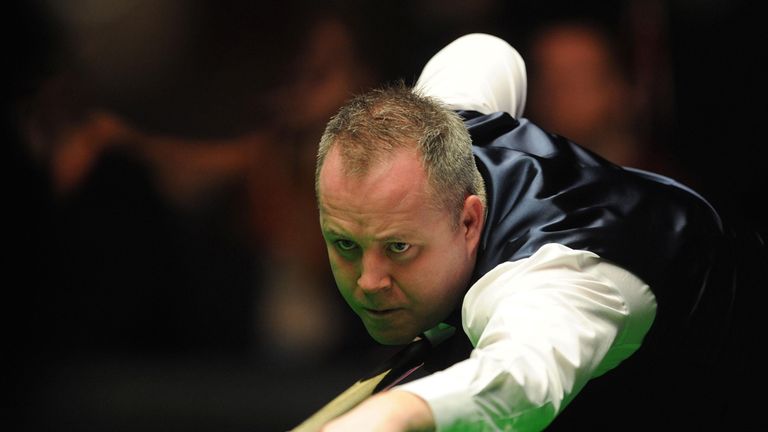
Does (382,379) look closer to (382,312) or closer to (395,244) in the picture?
(382,312)

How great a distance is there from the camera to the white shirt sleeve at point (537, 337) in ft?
6.23

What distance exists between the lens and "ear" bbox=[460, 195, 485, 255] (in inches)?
101

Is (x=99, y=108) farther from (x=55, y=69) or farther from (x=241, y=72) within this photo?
(x=241, y=72)

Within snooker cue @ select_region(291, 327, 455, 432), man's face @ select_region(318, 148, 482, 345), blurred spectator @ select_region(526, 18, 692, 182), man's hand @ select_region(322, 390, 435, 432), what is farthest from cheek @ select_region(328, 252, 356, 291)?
blurred spectator @ select_region(526, 18, 692, 182)

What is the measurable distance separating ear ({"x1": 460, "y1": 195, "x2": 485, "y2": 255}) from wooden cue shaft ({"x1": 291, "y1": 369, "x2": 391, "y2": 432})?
0.49m

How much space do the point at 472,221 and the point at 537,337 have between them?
61 cm

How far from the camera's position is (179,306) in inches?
181

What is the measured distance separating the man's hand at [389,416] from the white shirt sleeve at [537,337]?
0.02 metres

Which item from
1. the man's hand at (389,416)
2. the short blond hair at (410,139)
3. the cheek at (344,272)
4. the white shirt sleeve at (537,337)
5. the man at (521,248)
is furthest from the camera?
the cheek at (344,272)

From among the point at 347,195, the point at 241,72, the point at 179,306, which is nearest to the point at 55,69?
the point at 241,72

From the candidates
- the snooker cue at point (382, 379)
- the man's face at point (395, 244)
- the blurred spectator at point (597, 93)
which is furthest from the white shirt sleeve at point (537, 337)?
the blurred spectator at point (597, 93)

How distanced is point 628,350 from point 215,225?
241cm

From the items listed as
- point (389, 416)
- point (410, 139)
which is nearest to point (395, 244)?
point (410, 139)

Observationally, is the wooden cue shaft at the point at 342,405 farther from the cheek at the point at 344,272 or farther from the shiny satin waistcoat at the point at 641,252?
the shiny satin waistcoat at the point at 641,252
